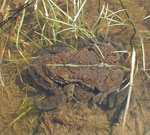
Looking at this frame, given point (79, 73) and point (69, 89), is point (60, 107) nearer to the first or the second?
point (69, 89)

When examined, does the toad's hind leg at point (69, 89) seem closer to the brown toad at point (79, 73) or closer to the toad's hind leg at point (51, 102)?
the brown toad at point (79, 73)

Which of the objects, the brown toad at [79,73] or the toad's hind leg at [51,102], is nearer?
the brown toad at [79,73]

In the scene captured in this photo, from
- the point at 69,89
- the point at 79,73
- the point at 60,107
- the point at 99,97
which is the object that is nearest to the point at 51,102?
the point at 60,107

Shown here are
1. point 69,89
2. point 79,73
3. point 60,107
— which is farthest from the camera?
point 60,107

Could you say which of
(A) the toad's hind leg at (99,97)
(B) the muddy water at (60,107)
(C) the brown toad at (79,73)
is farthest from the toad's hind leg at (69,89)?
(A) the toad's hind leg at (99,97)

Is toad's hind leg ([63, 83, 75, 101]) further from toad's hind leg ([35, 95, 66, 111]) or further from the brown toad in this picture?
toad's hind leg ([35, 95, 66, 111])

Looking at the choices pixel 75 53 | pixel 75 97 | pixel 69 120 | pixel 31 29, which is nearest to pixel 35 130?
pixel 69 120

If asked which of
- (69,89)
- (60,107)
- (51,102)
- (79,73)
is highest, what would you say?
(79,73)
